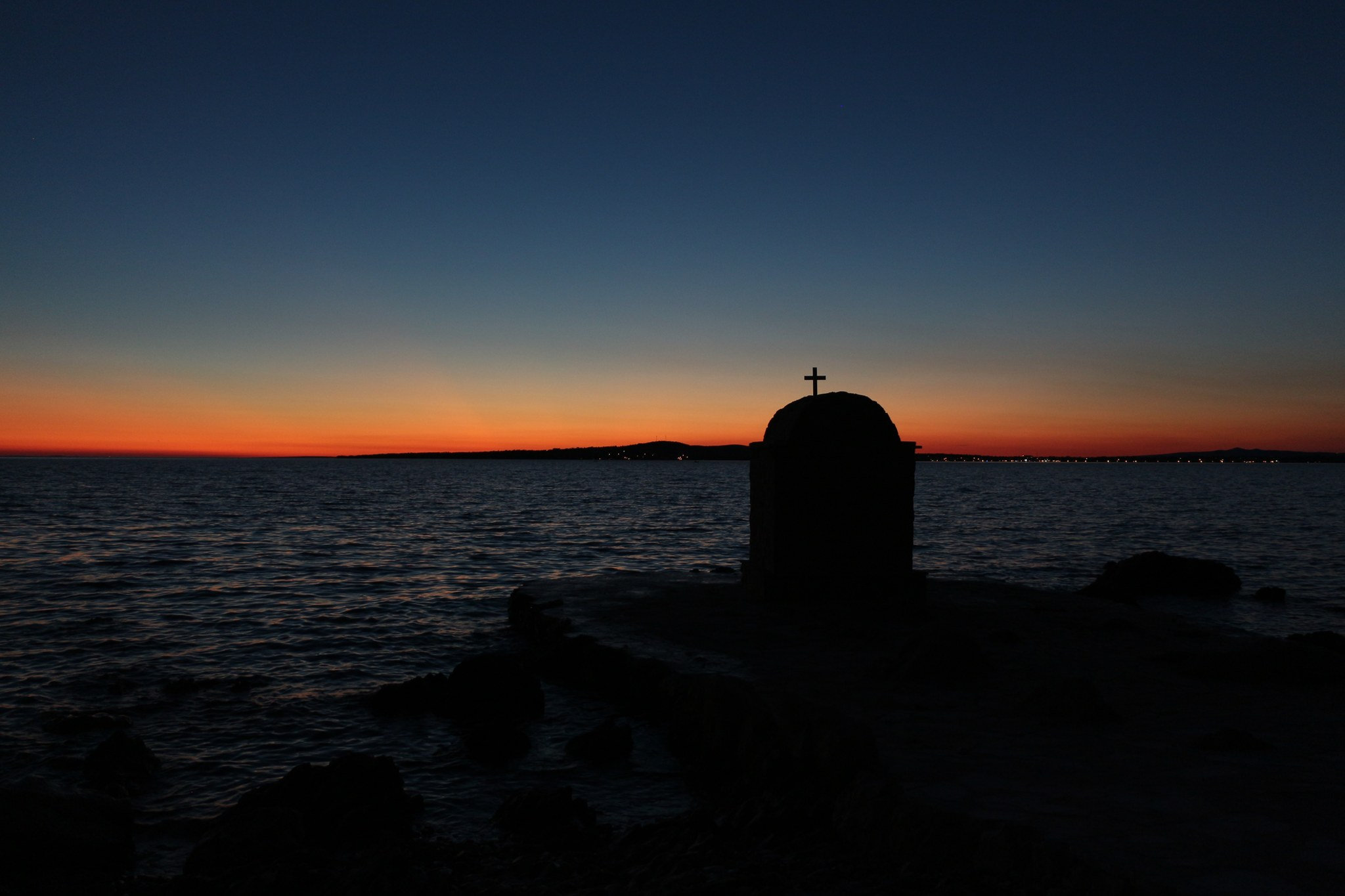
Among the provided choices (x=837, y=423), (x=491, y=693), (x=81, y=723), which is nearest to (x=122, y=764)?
(x=81, y=723)

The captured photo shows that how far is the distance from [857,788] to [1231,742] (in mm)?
4026

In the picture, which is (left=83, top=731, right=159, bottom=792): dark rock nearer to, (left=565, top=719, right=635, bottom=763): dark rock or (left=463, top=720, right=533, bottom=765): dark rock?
(left=463, top=720, right=533, bottom=765): dark rock

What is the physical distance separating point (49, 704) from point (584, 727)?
9.11 metres

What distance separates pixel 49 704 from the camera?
1372cm

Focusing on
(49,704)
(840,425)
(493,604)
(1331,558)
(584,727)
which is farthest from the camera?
(1331,558)

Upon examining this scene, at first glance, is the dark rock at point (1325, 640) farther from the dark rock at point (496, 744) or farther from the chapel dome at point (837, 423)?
the dark rock at point (496, 744)

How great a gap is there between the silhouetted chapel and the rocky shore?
2787 mm

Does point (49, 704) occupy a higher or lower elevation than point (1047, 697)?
lower

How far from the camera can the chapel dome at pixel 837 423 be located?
16.3 m

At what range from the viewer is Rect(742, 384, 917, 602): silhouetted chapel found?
53.6 ft

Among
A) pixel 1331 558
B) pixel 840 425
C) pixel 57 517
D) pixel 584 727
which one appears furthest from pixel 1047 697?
pixel 57 517

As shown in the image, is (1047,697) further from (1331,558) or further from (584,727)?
(1331,558)

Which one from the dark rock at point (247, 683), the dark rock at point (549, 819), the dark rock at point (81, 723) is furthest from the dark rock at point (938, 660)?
the dark rock at point (81, 723)

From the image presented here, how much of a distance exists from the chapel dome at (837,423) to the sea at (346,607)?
3361 mm
